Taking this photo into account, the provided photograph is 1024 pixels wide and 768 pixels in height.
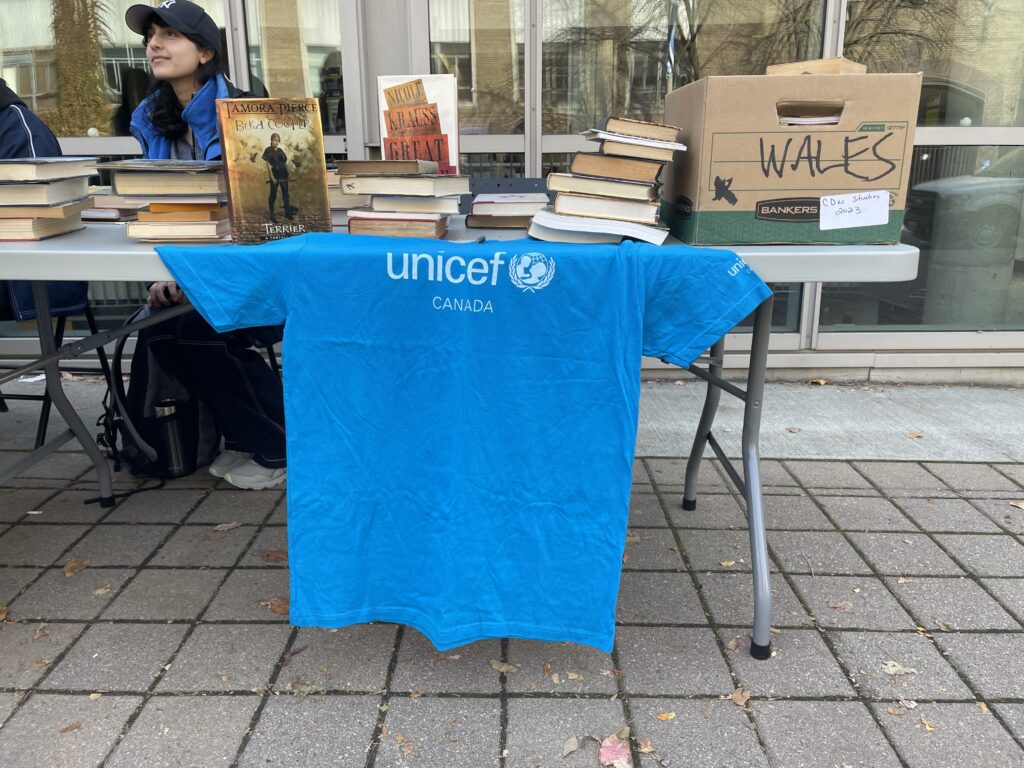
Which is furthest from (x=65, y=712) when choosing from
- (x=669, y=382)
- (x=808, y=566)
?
(x=669, y=382)

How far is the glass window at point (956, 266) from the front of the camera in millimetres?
4391

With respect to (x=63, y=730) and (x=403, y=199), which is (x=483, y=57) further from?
(x=63, y=730)

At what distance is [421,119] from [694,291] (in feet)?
3.19

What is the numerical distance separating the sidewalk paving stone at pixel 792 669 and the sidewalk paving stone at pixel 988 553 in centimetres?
79

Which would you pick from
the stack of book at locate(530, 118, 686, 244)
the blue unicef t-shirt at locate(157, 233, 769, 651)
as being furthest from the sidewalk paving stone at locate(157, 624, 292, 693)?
the stack of book at locate(530, 118, 686, 244)

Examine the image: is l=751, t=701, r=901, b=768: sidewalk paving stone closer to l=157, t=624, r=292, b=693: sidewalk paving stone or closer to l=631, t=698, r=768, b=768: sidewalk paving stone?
l=631, t=698, r=768, b=768: sidewalk paving stone

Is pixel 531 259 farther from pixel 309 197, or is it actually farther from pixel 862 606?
pixel 862 606

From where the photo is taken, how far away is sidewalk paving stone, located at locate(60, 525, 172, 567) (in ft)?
8.26

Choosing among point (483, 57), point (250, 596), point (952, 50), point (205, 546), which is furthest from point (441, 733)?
point (952, 50)

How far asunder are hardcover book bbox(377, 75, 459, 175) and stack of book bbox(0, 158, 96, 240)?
84cm

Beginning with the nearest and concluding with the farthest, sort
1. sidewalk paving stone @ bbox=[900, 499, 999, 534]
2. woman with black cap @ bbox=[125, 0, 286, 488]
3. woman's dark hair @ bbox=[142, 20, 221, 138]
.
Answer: woman with black cap @ bbox=[125, 0, 286, 488], woman's dark hair @ bbox=[142, 20, 221, 138], sidewalk paving stone @ bbox=[900, 499, 999, 534]

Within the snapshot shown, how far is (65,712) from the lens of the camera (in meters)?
1.82

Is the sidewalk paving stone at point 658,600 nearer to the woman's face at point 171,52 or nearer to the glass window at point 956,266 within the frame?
the woman's face at point 171,52

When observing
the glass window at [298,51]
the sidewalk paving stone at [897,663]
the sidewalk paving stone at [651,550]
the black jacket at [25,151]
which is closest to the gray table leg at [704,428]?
the sidewalk paving stone at [651,550]
